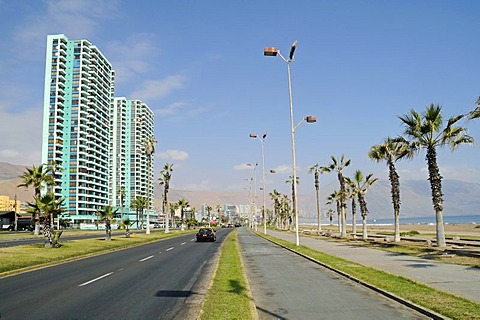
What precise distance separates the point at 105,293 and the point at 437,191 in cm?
2133

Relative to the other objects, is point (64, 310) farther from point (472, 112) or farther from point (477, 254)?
point (477, 254)

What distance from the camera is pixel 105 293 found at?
12.1 meters

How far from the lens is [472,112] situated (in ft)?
62.4

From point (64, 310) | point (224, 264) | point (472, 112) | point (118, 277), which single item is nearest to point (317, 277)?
point (224, 264)

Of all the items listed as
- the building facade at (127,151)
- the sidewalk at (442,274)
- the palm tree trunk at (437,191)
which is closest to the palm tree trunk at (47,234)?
the sidewalk at (442,274)

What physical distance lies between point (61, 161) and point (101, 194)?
22033 mm

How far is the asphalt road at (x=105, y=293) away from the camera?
9.47 metres

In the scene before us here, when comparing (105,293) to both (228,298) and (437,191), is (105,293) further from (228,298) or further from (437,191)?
(437,191)

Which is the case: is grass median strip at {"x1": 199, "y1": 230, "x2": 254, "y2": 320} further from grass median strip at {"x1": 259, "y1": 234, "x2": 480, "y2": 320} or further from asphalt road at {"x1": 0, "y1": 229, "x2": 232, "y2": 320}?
grass median strip at {"x1": 259, "y1": 234, "x2": 480, "y2": 320}

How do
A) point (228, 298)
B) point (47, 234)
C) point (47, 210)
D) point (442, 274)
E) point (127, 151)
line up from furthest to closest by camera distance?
point (127, 151), point (47, 210), point (47, 234), point (442, 274), point (228, 298)

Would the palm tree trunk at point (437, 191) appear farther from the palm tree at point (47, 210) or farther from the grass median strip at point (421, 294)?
the palm tree at point (47, 210)

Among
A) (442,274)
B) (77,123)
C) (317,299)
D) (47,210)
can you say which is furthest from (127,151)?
(317,299)

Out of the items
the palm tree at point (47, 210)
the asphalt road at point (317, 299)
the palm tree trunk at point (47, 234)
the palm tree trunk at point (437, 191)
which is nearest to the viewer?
the asphalt road at point (317, 299)

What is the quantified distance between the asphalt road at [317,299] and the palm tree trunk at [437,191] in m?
12.4
